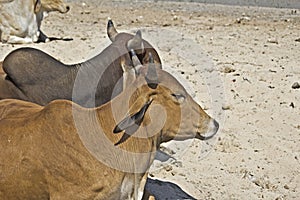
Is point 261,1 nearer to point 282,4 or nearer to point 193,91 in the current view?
point 282,4

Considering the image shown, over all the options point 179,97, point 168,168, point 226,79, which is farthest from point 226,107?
point 179,97

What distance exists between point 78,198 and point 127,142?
17.8 inches

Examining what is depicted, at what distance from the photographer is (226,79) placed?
7.73 metres

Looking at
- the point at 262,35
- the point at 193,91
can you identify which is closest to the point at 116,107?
the point at 193,91

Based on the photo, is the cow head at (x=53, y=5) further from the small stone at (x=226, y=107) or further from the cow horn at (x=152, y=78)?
the cow horn at (x=152, y=78)

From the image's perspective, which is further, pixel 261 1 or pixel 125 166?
pixel 261 1

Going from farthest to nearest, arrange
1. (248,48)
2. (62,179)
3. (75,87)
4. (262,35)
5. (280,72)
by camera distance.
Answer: (262,35)
(248,48)
(280,72)
(75,87)
(62,179)

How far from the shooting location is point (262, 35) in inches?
421

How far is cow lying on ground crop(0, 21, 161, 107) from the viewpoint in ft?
17.6

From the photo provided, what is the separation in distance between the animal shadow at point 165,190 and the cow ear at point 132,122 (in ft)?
3.93

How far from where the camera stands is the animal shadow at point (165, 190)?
514 cm

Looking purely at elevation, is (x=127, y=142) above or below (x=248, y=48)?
above

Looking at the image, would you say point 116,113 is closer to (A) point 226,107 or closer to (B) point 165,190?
(B) point 165,190

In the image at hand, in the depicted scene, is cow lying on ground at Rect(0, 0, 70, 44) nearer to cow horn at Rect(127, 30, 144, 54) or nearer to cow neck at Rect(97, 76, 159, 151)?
cow horn at Rect(127, 30, 144, 54)
